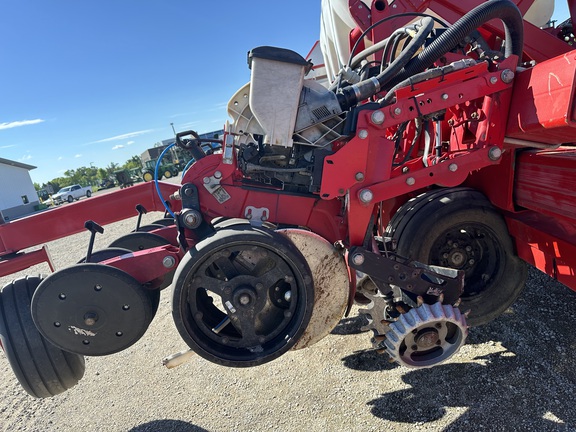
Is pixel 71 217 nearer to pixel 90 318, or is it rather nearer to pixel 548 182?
pixel 90 318

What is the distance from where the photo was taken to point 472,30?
6.66 feet

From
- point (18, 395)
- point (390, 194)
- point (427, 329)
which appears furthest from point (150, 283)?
point (18, 395)

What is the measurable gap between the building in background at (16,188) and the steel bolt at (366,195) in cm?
3477

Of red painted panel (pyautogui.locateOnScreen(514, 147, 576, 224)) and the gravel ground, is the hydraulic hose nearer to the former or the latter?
red painted panel (pyautogui.locateOnScreen(514, 147, 576, 224))

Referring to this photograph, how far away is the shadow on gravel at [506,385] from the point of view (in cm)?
213

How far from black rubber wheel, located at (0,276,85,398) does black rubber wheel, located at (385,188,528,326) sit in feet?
7.99

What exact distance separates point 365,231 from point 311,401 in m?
1.28

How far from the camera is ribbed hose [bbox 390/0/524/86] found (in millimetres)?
1998

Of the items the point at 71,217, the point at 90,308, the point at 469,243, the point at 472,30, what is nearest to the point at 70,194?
the point at 71,217

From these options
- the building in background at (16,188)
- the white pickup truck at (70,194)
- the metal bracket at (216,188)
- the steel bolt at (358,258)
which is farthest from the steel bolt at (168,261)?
the white pickup truck at (70,194)

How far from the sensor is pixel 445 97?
2025 mm

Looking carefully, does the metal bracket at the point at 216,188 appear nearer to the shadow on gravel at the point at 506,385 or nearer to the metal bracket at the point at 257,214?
the metal bracket at the point at 257,214

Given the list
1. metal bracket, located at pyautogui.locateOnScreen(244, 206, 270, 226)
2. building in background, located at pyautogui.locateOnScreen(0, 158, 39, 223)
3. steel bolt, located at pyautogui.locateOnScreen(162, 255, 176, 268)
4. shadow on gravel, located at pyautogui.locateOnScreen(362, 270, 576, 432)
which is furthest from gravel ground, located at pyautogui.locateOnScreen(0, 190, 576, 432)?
building in background, located at pyautogui.locateOnScreen(0, 158, 39, 223)

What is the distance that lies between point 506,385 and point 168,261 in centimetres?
234
